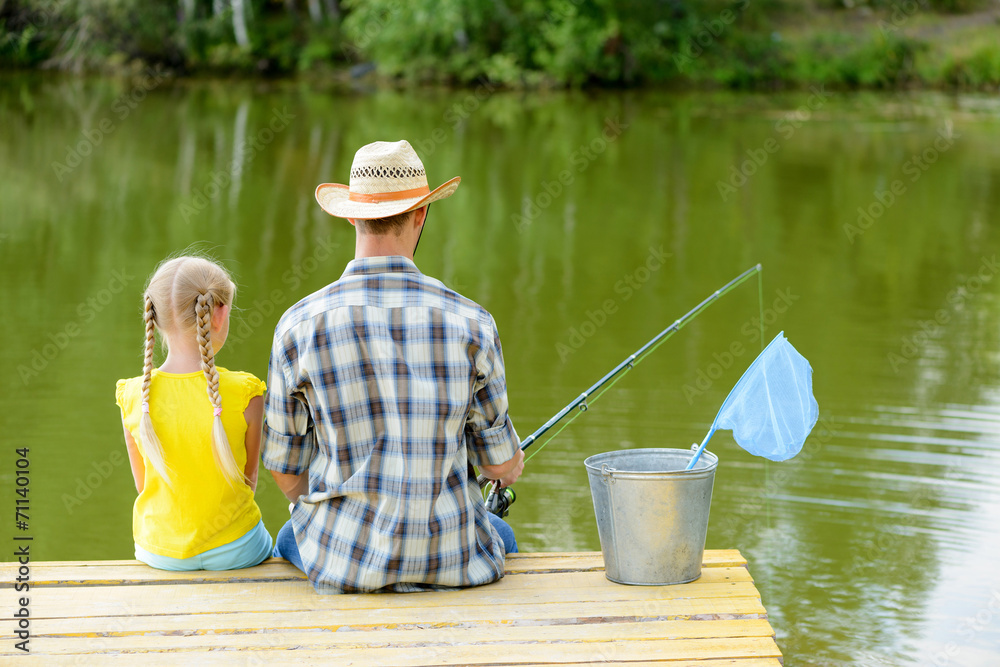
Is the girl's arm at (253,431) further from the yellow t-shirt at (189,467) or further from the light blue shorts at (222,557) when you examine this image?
the light blue shorts at (222,557)

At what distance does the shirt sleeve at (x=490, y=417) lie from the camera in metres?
2.26

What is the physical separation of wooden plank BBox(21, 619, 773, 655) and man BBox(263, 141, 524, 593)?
0.61 feet

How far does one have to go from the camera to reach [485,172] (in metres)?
12.6

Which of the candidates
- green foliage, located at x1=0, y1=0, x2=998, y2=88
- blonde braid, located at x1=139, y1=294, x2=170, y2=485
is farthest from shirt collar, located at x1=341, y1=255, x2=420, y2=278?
green foliage, located at x1=0, y1=0, x2=998, y2=88

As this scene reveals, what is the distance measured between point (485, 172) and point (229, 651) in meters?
10.8

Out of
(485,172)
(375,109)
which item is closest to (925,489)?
(485,172)

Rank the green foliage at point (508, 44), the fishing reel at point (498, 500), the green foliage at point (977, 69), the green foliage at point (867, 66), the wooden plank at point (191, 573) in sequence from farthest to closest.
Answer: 1. the green foliage at point (867, 66)
2. the green foliage at point (508, 44)
3. the green foliage at point (977, 69)
4. the fishing reel at point (498, 500)
5. the wooden plank at point (191, 573)

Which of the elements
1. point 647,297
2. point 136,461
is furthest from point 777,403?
point 647,297

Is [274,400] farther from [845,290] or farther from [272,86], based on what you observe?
[272,86]

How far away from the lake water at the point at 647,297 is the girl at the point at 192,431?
1559 millimetres

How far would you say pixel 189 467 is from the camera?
94.2 inches

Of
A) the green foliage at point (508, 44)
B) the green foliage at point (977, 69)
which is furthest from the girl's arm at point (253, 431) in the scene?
the green foliage at point (977, 69)

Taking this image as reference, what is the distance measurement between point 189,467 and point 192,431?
0.08 meters

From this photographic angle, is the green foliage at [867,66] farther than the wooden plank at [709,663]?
Yes
